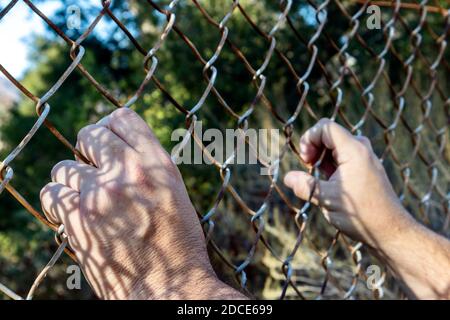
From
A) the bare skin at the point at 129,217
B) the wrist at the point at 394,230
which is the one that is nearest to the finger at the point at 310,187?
the wrist at the point at 394,230

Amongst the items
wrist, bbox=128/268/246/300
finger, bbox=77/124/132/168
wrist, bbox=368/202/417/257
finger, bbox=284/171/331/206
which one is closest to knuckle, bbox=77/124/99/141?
finger, bbox=77/124/132/168

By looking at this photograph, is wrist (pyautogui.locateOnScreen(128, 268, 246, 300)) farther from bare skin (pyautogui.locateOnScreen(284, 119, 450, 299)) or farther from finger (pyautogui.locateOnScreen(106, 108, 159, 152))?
bare skin (pyautogui.locateOnScreen(284, 119, 450, 299))

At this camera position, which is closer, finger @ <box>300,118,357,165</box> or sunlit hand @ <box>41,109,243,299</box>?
sunlit hand @ <box>41,109,243,299</box>

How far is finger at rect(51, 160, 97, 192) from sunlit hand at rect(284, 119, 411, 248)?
63 cm

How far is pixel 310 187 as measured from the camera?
133 cm

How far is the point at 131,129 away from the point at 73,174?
0.11 m

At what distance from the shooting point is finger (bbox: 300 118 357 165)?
1317mm

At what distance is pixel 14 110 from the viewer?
4879 millimetres

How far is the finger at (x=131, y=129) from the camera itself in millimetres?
886

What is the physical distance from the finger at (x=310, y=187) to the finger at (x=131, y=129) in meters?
0.54

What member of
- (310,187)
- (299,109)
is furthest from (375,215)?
(299,109)

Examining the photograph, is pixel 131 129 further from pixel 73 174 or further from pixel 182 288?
pixel 182 288

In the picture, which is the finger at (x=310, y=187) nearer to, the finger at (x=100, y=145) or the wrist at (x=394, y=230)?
the wrist at (x=394, y=230)
